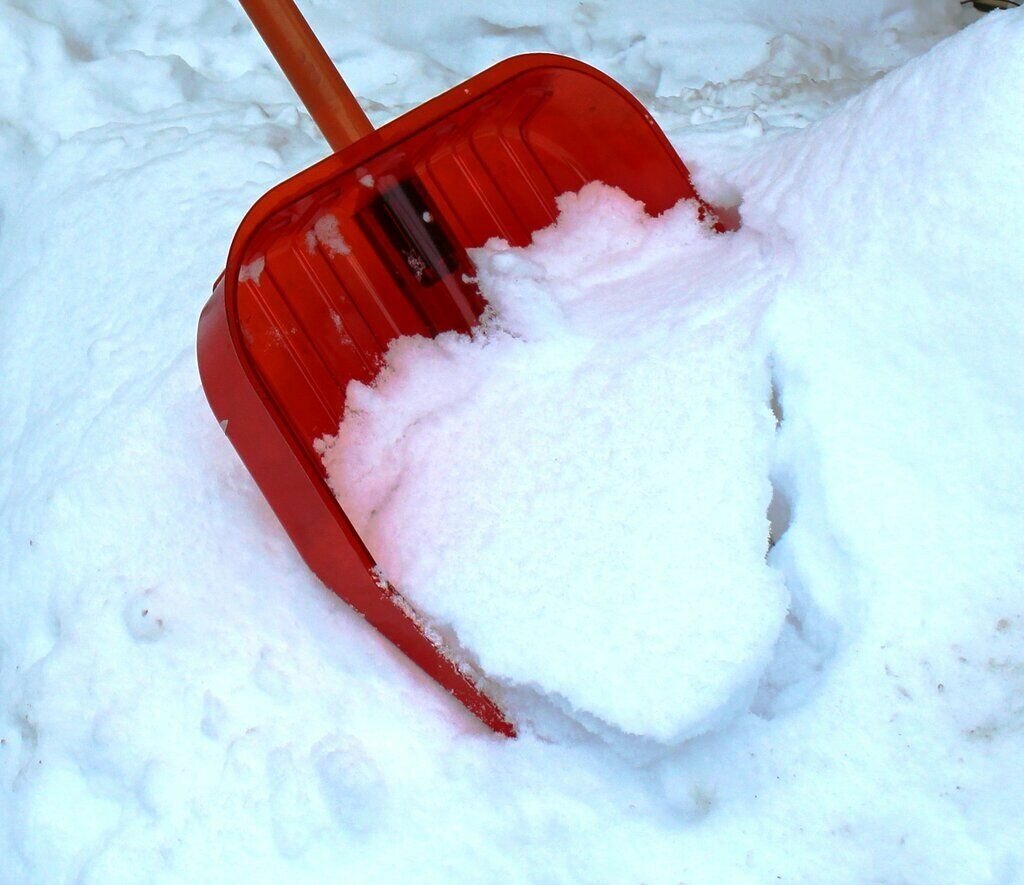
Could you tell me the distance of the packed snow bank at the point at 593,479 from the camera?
3.42 ft

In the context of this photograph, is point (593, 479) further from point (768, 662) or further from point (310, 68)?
point (310, 68)

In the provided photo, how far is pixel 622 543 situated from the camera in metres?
1.08

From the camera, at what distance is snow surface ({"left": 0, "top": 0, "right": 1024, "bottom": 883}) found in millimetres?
1007

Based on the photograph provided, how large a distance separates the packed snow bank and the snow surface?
0.11 feet

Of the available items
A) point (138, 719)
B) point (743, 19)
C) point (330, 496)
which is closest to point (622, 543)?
point (330, 496)

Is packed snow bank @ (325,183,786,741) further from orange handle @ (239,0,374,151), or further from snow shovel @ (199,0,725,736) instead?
orange handle @ (239,0,374,151)

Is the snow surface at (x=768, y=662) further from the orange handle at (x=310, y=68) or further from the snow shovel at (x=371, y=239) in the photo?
the orange handle at (x=310, y=68)

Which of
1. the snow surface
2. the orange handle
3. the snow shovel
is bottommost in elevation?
the snow surface

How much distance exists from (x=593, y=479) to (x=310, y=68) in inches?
22.1

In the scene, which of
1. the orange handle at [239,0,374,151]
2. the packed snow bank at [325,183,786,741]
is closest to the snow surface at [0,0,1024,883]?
the packed snow bank at [325,183,786,741]

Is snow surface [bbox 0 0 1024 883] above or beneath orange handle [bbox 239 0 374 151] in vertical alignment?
beneath

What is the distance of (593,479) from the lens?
1.11 metres

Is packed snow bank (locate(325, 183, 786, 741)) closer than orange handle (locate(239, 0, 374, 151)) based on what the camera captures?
Yes

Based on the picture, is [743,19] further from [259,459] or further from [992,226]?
[259,459]
